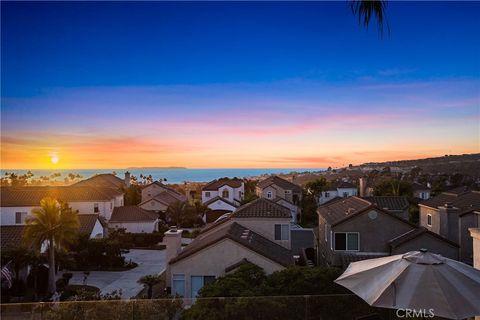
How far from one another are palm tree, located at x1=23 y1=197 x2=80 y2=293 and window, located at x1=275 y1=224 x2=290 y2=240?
42.1 ft

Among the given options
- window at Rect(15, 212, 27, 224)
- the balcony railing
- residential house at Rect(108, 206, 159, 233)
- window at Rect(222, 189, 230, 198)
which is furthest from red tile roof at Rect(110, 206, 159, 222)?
the balcony railing

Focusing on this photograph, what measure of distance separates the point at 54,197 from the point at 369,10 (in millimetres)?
40984

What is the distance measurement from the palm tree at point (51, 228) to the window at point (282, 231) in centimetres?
1283

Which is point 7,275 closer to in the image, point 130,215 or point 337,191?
point 130,215

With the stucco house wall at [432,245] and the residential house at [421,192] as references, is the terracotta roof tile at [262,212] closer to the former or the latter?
the stucco house wall at [432,245]

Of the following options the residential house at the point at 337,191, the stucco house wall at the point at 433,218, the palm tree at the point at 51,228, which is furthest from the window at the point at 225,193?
the palm tree at the point at 51,228

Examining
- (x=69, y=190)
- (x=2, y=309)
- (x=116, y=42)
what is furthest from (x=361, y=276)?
(x=69, y=190)

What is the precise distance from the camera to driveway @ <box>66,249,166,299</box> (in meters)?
23.3

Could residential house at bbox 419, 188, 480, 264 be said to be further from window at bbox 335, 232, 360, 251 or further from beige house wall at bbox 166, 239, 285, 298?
beige house wall at bbox 166, 239, 285, 298

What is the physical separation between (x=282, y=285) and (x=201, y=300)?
3.29 metres

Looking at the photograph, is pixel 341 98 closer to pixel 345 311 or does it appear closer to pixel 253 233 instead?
pixel 253 233

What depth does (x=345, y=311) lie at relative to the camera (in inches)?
384

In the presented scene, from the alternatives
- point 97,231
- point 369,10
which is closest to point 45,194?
point 97,231

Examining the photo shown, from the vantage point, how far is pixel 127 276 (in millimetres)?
26516
